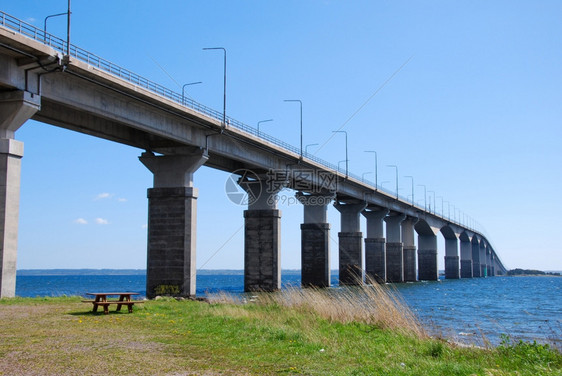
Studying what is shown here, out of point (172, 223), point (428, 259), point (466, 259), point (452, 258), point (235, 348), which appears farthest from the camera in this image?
point (466, 259)

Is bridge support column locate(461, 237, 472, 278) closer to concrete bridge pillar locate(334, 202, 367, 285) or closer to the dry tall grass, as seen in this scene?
concrete bridge pillar locate(334, 202, 367, 285)

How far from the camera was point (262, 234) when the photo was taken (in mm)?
49969

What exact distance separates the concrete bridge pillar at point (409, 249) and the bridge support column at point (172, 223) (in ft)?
204

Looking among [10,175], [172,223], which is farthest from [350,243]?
[10,175]

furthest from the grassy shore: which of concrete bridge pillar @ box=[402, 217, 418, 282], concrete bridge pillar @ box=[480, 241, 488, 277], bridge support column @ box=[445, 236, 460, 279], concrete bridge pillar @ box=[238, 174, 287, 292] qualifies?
concrete bridge pillar @ box=[480, 241, 488, 277]

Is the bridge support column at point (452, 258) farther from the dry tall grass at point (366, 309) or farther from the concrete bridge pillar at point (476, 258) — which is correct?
the dry tall grass at point (366, 309)

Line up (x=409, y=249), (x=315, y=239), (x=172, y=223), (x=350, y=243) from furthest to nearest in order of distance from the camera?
(x=409, y=249), (x=350, y=243), (x=315, y=239), (x=172, y=223)

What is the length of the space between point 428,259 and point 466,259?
40311 mm

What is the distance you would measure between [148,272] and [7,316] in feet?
67.4

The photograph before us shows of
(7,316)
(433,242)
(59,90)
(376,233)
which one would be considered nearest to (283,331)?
(7,316)

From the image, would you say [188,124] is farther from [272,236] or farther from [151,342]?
[151,342]

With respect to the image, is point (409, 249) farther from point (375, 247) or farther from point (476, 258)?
point (476, 258)

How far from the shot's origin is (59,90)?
26125 mm

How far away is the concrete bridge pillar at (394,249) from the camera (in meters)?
86.1
